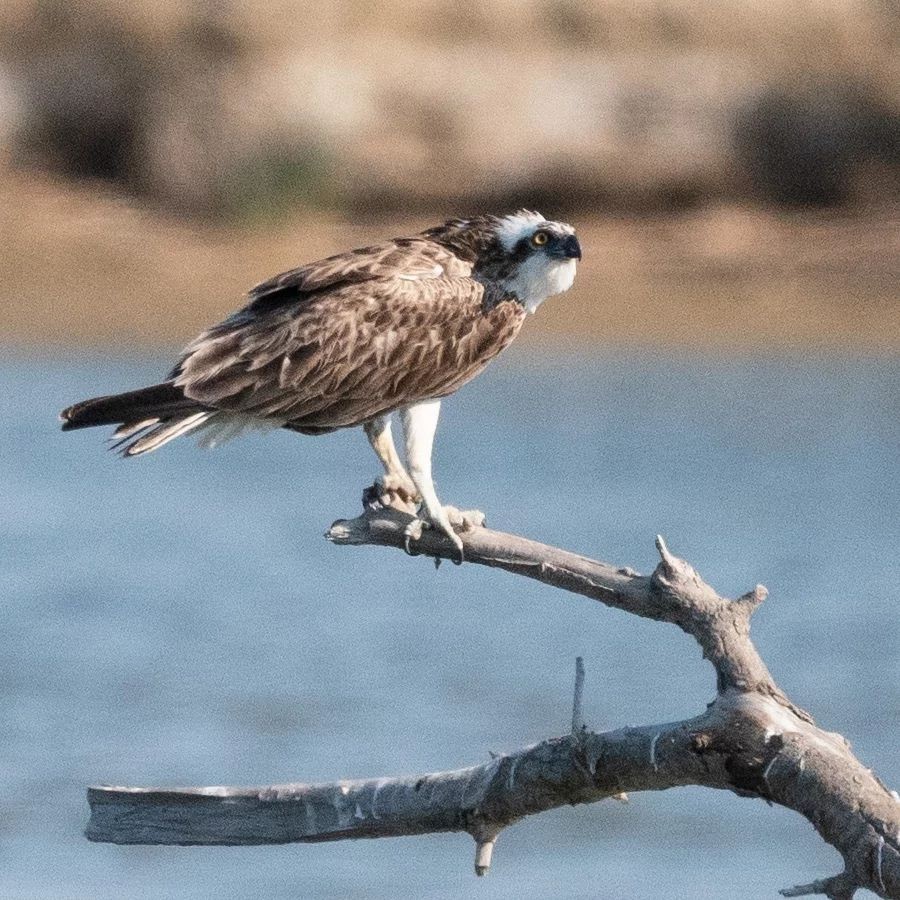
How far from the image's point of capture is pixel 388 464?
27.5 feet

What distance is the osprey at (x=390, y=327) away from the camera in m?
8.16

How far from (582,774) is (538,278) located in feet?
8.70

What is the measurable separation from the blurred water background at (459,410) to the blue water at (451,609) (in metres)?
0.04

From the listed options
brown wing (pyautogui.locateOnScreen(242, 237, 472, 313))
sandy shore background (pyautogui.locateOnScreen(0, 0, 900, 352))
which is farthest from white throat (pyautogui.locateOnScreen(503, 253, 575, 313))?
sandy shore background (pyautogui.locateOnScreen(0, 0, 900, 352))

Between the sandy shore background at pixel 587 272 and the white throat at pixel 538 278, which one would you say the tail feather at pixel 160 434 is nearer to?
the white throat at pixel 538 278

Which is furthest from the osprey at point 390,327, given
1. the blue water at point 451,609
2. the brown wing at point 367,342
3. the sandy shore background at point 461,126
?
the sandy shore background at point 461,126

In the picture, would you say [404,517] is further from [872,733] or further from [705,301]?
[705,301]

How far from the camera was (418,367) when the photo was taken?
8344 millimetres

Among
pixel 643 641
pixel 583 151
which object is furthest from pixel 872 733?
pixel 583 151

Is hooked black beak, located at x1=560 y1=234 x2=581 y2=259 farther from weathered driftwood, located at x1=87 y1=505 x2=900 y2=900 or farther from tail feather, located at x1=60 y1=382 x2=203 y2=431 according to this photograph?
weathered driftwood, located at x1=87 y1=505 x2=900 y2=900

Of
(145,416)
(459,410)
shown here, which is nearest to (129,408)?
(145,416)

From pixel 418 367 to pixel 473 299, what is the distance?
30cm

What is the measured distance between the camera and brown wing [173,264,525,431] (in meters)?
8.18

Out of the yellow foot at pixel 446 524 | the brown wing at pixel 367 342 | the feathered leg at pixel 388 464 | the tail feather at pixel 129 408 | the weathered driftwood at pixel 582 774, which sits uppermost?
the brown wing at pixel 367 342
